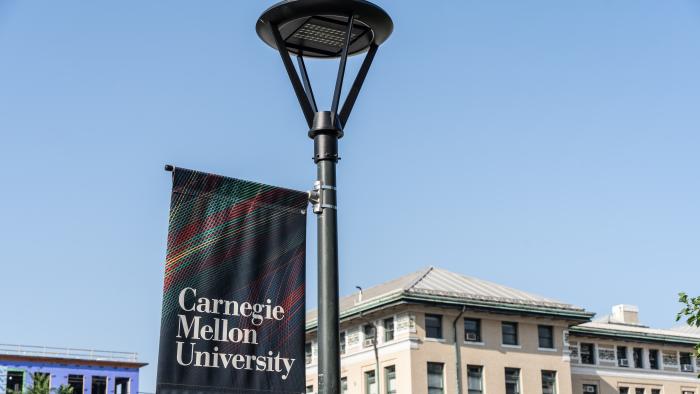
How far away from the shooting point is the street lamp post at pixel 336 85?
828cm

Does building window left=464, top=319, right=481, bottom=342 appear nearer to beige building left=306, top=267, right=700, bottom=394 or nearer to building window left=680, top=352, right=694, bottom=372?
beige building left=306, top=267, right=700, bottom=394

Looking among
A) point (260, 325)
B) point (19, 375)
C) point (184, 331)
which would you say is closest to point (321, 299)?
point (260, 325)

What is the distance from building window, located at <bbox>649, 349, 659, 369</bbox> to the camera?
60.4 meters

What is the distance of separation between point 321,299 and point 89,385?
8151 cm

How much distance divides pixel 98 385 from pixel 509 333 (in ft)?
149

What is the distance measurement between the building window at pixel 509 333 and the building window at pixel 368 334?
6.79 metres

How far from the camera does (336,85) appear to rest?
8945mm

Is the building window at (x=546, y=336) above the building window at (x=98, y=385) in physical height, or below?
below

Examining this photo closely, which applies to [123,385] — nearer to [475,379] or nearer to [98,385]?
[98,385]

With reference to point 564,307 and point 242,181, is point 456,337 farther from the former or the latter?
point 242,181

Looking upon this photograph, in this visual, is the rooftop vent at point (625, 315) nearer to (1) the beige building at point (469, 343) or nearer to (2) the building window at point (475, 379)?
(1) the beige building at point (469, 343)

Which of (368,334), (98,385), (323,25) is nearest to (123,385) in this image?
(98,385)

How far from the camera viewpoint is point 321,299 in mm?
8352

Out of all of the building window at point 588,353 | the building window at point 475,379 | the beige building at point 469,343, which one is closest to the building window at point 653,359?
the beige building at point 469,343
